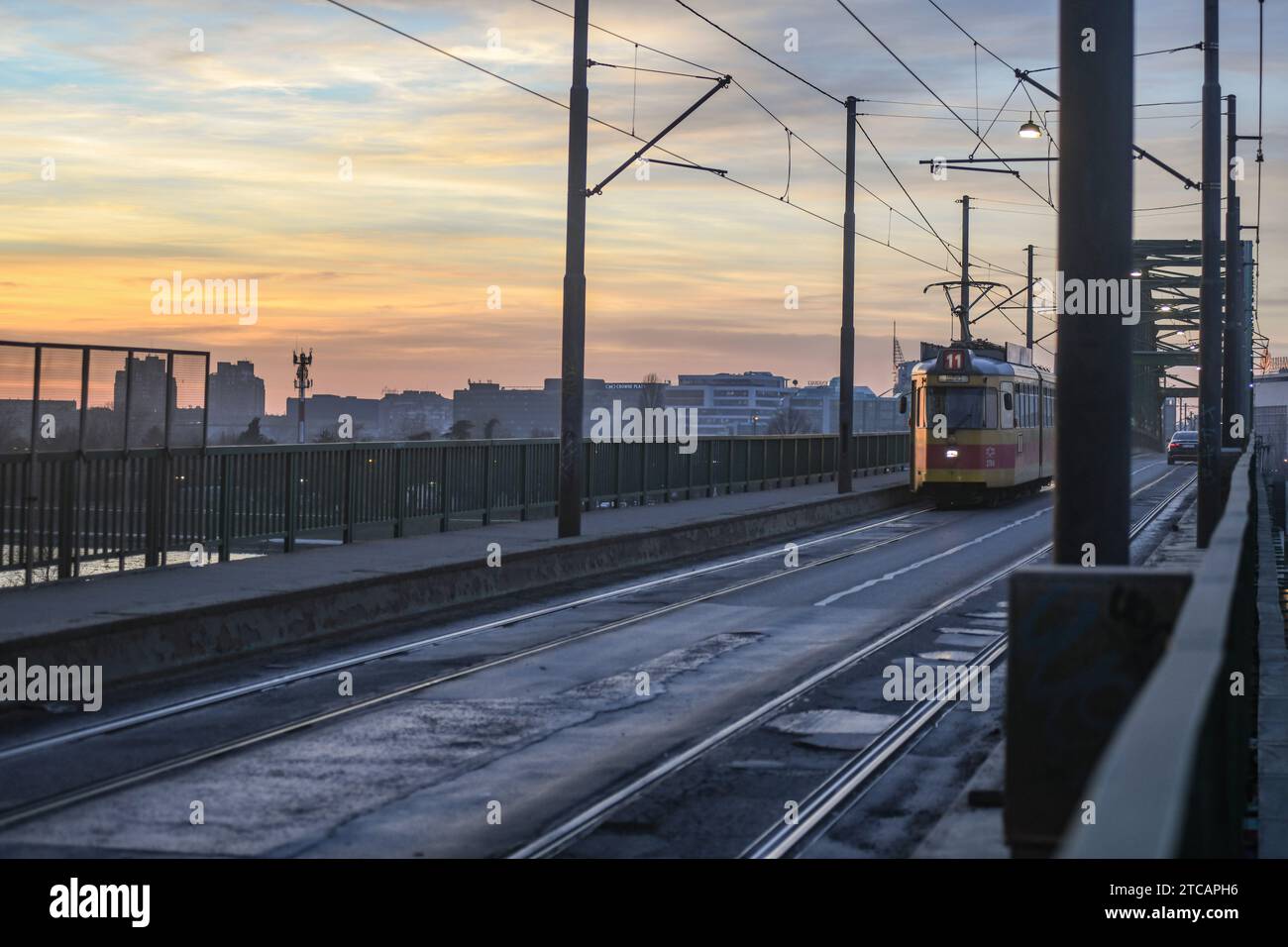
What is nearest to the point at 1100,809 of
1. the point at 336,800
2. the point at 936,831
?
the point at 936,831

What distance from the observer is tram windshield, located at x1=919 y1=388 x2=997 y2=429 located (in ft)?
121

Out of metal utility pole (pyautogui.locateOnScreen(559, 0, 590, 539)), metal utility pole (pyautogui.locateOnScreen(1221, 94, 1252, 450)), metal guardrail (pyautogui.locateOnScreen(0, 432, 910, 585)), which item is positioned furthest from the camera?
metal utility pole (pyautogui.locateOnScreen(1221, 94, 1252, 450))

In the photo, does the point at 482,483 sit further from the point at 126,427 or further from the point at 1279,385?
the point at 1279,385

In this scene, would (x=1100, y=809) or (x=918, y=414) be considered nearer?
(x=1100, y=809)

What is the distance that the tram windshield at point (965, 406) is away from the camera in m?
37.0

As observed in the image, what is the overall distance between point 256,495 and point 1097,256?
13132 mm

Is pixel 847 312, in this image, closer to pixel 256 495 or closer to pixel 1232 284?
pixel 1232 284

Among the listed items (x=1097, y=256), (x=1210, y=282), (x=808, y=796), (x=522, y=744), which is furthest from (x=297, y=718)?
(x=1210, y=282)

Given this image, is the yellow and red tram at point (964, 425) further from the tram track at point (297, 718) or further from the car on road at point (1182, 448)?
the car on road at point (1182, 448)

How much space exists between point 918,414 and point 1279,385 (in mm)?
56156

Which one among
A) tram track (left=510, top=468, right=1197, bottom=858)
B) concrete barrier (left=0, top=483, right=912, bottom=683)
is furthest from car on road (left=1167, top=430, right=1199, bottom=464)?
tram track (left=510, top=468, right=1197, bottom=858)

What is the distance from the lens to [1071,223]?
24.3 feet

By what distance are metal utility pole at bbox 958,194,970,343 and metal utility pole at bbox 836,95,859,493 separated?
22.1 ft

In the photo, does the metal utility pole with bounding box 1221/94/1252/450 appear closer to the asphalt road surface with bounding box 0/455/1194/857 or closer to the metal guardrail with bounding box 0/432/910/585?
the metal guardrail with bounding box 0/432/910/585
